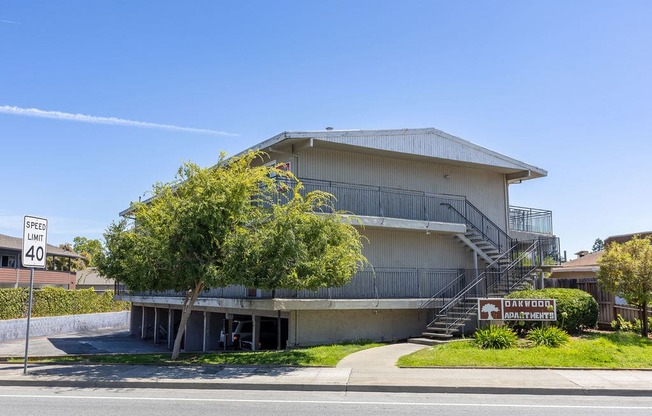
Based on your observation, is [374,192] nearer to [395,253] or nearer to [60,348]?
[395,253]

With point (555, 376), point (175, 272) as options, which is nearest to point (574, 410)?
point (555, 376)

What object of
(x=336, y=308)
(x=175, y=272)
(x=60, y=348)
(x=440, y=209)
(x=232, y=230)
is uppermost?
(x=440, y=209)

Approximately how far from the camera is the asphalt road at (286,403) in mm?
9320

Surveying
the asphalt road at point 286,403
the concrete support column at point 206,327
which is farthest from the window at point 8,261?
the asphalt road at point 286,403

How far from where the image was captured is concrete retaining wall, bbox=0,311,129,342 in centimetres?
3052

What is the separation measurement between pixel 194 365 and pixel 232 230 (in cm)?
355

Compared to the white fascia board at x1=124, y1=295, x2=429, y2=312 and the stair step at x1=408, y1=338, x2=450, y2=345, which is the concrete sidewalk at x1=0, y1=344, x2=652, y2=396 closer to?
the white fascia board at x1=124, y1=295, x2=429, y2=312

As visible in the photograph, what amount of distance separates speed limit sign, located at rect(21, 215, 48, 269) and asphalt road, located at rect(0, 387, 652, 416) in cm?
293

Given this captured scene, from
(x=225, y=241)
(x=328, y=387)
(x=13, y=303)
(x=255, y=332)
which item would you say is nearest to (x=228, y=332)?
(x=255, y=332)

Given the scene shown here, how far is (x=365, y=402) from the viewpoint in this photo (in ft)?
33.7

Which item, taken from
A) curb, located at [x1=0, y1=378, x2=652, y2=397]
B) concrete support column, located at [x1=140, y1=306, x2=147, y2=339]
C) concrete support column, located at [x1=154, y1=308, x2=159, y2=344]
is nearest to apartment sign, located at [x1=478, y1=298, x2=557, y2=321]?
curb, located at [x1=0, y1=378, x2=652, y2=397]

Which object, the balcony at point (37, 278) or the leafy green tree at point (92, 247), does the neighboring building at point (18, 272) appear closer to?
the balcony at point (37, 278)

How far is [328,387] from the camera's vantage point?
37.7ft

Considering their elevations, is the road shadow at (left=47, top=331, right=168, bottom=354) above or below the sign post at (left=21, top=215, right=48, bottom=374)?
below
